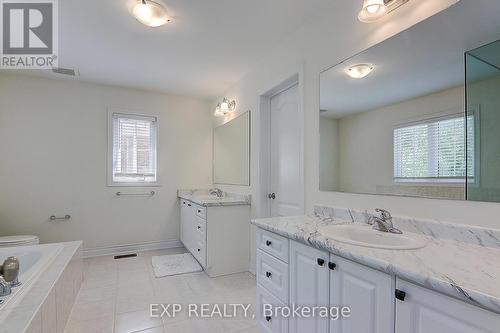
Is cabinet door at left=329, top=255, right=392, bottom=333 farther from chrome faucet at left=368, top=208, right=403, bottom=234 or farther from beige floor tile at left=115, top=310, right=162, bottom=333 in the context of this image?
beige floor tile at left=115, top=310, right=162, bottom=333

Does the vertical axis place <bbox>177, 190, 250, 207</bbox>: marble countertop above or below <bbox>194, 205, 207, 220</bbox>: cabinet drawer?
above

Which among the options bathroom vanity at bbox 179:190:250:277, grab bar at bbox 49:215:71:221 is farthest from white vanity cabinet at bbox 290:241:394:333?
grab bar at bbox 49:215:71:221

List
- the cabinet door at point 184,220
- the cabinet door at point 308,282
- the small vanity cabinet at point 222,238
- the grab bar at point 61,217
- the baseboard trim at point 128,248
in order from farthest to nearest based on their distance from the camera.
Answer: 1. the cabinet door at point 184,220
2. the baseboard trim at point 128,248
3. the grab bar at point 61,217
4. the small vanity cabinet at point 222,238
5. the cabinet door at point 308,282

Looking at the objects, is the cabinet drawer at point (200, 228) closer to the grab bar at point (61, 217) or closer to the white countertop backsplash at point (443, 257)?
the white countertop backsplash at point (443, 257)

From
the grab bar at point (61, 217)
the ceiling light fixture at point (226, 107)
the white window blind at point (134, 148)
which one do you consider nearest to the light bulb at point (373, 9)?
the ceiling light fixture at point (226, 107)

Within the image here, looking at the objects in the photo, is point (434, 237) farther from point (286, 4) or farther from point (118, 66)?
point (118, 66)

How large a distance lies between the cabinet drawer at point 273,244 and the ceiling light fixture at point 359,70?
1.19 m

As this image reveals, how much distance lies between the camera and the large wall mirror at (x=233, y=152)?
3201mm

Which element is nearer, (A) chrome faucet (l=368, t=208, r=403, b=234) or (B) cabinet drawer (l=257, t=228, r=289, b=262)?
(A) chrome faucet (l=368, t=208, r=403, b=234)

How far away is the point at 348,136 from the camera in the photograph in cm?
181

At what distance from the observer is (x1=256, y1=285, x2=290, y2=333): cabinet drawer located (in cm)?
153

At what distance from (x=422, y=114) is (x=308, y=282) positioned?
1.09m

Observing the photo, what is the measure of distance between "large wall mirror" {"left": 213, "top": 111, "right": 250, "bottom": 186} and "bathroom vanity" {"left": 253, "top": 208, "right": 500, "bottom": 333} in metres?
1.65

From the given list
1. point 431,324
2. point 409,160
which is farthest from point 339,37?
point 431,324
